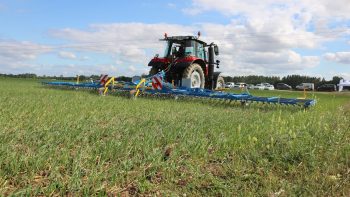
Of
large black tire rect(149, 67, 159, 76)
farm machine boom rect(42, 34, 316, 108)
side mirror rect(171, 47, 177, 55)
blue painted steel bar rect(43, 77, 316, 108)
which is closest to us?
blue painted steel bar rect(43, 77, 316, 108)

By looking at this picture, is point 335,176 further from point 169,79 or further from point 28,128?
point 169,79

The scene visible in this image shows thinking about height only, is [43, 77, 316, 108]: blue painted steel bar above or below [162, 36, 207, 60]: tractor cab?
below

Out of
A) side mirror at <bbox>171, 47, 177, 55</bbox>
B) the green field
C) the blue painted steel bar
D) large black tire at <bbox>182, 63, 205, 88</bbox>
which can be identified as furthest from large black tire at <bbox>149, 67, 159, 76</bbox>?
the green field

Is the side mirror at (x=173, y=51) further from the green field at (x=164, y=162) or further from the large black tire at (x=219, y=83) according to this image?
the green field at (x=164, y=162)

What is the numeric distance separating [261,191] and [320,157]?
1247 millimetres

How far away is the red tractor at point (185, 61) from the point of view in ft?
40.2

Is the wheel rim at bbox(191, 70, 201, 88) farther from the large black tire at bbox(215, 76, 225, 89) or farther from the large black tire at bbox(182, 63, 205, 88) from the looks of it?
the large black tire at bbox(215, 76, 225, 89)

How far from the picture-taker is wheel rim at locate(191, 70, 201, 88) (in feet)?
41.3

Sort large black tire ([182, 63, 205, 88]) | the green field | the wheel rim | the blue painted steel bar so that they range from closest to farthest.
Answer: the green field, the blue painted steel bar, large black tire ([182, 63, 205, 88]), the wheel rim

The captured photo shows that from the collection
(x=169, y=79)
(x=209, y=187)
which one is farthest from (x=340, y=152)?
(x=169, y=79)

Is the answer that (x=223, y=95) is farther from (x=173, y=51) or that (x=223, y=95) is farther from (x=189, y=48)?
(x=173, y=51)

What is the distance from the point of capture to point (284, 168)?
11.3 feet

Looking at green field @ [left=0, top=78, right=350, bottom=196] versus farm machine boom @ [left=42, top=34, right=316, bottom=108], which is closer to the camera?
green field @ [left=0, top=78, right=350, bottom=196]

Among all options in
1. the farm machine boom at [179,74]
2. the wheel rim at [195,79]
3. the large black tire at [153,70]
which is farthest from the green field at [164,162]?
the large black tire at [153,70]
